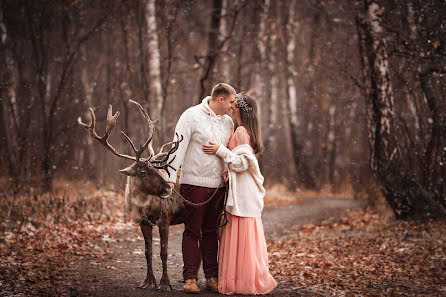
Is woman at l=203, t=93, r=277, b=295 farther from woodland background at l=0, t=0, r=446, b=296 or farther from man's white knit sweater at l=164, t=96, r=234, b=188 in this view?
woodland background at l=0, t=0, r=446, b=296

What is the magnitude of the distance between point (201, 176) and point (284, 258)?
3322 mm

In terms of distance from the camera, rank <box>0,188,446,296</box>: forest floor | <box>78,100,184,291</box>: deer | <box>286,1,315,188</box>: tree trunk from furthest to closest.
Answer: <box>286,1,315,188</box>: tree trunk < <box>0,188,446,296</box>: forest floor < <box>78,100,184,291</box>: deer

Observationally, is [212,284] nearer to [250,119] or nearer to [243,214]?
[243,214]

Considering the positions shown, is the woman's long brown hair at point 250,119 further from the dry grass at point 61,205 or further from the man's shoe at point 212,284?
the dry grass at point 61,205

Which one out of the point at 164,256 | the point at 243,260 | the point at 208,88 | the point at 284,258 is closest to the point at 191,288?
the point at 164,256

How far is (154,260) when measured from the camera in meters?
8.08

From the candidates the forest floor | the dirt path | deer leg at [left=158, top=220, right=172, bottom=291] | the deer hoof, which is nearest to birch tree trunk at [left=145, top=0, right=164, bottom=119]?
the forest floor

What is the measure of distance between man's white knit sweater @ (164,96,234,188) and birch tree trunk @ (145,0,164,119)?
703 cm

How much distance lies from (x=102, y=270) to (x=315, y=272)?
3.09 metres

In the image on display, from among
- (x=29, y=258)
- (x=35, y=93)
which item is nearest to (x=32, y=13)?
(x=35, y=93)

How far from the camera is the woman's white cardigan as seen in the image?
573cm

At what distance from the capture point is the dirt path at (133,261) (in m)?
5.84

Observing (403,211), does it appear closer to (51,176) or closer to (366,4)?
(366,4)

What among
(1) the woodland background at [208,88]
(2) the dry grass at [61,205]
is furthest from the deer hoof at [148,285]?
(1) the woodland background at [208,88]
